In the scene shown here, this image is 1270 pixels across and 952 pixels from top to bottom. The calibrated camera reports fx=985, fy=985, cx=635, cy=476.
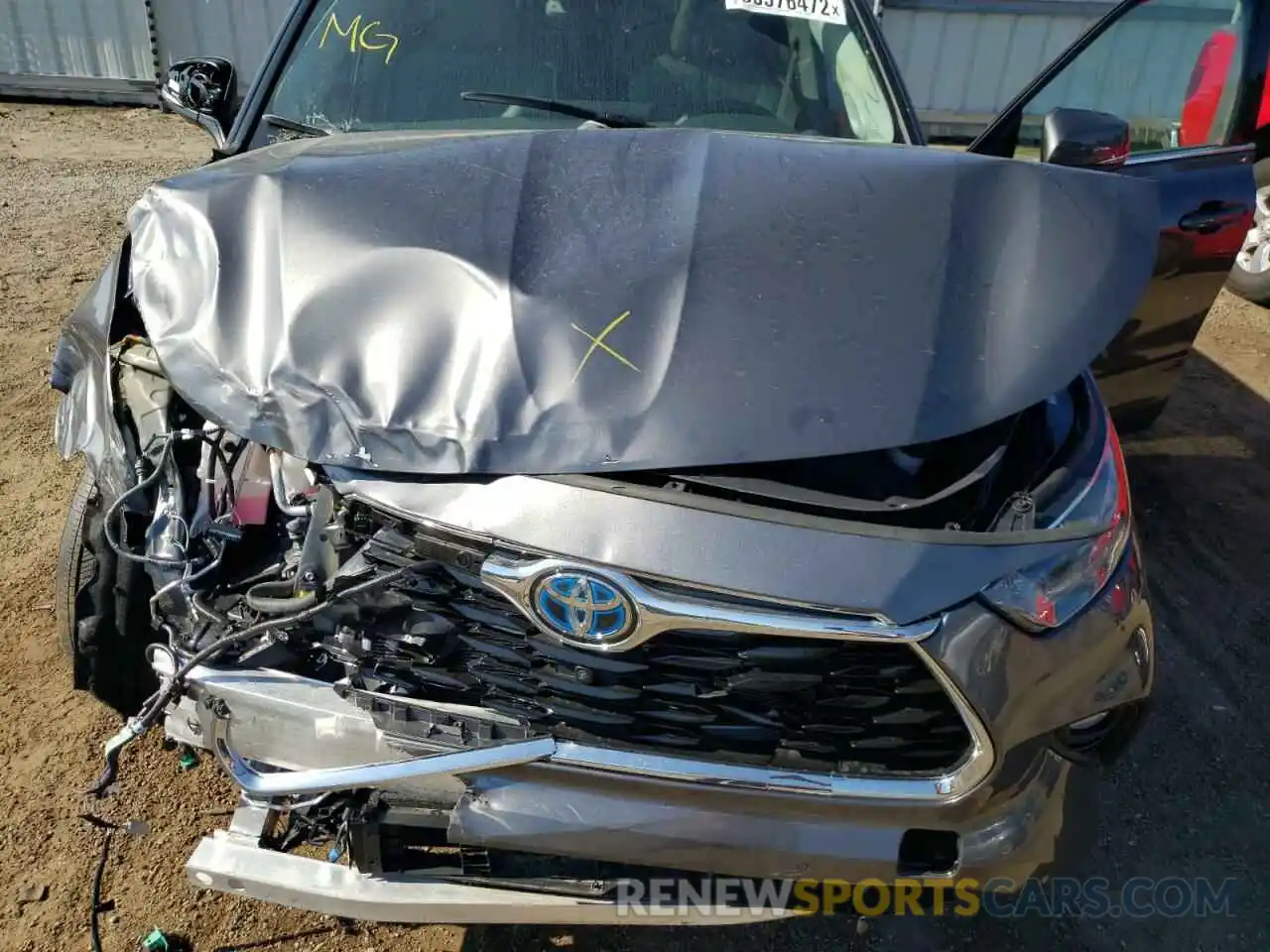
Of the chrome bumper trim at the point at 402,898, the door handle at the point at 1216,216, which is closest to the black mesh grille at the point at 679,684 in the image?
the chrome bumper trim at the point at 402,898

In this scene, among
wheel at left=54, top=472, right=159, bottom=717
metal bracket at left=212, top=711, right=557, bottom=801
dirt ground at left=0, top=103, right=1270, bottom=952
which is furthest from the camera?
wheel at left=54, top=472, right=159, bottom=717

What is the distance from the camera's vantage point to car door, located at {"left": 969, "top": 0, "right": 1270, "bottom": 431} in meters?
2.89

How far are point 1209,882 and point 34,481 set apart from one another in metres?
3.84

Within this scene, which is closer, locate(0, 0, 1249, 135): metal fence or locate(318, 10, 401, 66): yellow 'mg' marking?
locate(318, 10, 401, 66): yellow 'mg' marking

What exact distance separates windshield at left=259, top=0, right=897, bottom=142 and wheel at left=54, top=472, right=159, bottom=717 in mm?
1210

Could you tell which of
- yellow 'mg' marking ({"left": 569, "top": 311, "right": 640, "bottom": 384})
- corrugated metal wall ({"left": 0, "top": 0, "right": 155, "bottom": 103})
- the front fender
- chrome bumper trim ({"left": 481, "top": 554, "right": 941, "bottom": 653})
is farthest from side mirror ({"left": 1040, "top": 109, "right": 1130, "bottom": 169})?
corrugated metal wall ({"left": 0, "top": 0, "right": 155, "bottom": 103})

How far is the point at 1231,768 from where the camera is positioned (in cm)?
268

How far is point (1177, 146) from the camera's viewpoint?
10.2ft

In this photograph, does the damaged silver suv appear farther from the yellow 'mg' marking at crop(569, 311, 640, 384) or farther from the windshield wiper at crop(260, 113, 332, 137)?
the windshield wiper at crop(260, 113, 332, 137)

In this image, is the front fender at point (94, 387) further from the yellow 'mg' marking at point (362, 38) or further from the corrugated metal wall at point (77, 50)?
the corrugated metal wall at point (77, 50)

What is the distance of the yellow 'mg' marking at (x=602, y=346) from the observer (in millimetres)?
1715
